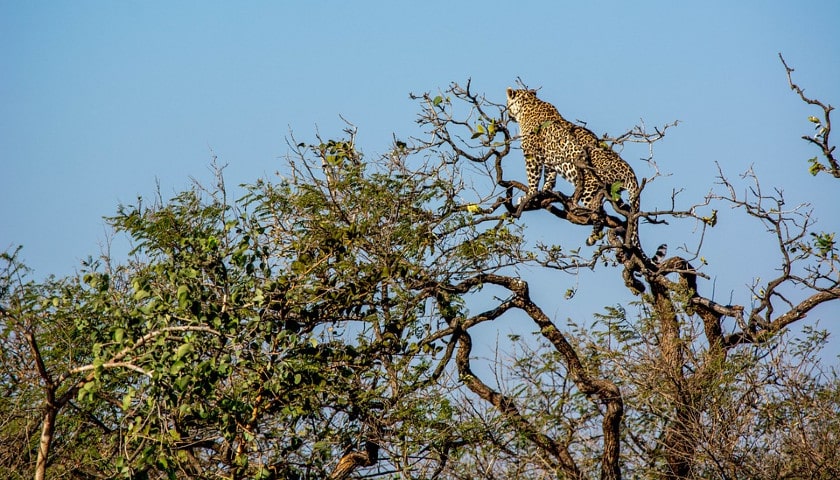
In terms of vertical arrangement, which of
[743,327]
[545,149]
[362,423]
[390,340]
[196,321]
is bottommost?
[196,321]

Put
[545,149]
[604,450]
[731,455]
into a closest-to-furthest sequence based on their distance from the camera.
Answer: [731,455]
[604,450]
[545,149]

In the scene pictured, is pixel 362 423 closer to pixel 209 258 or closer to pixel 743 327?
pixel 209 258

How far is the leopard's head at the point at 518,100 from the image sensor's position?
554 inches

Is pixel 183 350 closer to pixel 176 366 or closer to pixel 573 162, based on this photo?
pixel 176 366

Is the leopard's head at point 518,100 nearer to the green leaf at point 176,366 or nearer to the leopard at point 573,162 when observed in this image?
the leopard at point 573,162

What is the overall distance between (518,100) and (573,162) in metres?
2.92

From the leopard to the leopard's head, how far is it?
1.12ft

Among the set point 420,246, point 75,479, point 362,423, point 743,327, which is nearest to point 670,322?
point 743,327

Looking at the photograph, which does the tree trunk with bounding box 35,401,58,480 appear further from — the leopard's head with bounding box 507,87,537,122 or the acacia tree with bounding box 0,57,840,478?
the leopard's head with bounding box 507,87,537,122

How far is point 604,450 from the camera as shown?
31.4ft

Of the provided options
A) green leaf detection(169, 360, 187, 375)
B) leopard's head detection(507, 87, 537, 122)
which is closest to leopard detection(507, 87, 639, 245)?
leopard's head detection(507, 87, 537, 122)

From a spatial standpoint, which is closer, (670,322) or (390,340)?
(390,340)

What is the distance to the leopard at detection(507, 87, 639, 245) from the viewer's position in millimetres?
10962

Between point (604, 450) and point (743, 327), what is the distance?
69.8 inches
